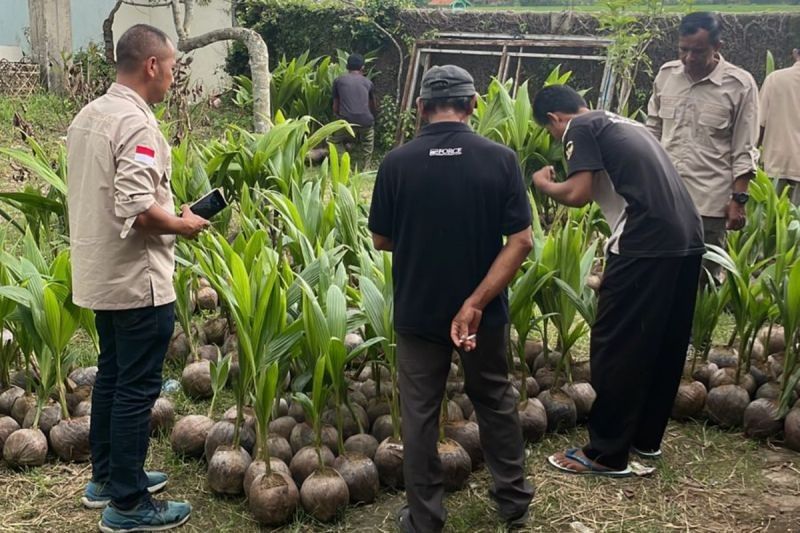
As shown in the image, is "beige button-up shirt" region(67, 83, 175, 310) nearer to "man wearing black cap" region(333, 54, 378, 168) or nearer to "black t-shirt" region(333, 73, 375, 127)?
"man wearing black cap" region(333, 54, 378, 168)

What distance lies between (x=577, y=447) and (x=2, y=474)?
2245mm

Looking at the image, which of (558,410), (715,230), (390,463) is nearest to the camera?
(390,463)

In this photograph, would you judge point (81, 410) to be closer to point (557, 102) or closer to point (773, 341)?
point (557, 102)

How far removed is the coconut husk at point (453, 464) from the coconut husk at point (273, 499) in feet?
1.75

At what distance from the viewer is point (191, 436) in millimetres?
3365

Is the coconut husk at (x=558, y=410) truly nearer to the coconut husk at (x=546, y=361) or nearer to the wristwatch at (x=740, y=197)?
the coconut husk at (x=546, y=361)

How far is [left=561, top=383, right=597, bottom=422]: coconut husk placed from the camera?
12.2ft

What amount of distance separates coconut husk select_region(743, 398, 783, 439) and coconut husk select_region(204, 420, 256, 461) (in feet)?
6.62

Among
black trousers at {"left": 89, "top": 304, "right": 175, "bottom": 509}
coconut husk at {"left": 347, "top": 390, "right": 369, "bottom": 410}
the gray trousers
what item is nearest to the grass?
the gray trousers

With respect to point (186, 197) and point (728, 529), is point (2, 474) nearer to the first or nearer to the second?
point (186, 197)

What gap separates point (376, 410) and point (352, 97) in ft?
24.0

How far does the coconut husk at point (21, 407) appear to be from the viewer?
348 centimetres

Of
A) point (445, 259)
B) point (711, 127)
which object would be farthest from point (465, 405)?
point (711, 127)

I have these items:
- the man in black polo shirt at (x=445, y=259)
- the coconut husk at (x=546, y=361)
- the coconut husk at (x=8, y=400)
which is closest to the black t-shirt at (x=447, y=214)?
the man in black polo shirt at (x=445, y=259)
